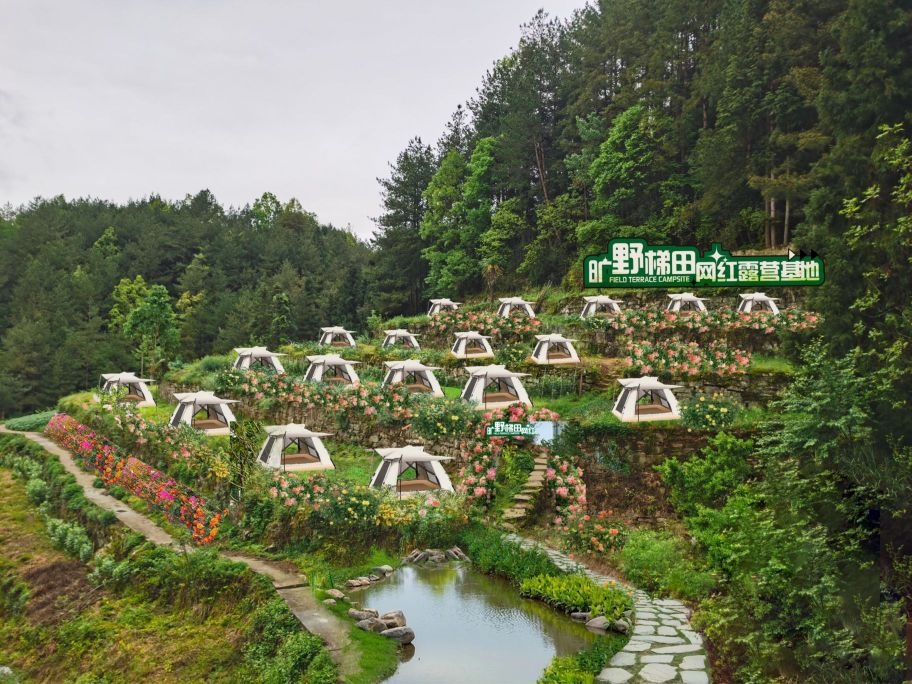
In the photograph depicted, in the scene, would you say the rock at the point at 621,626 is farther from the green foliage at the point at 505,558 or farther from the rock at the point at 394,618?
the rock at the point at 394,618

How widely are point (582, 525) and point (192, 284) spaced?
5706 centimetres

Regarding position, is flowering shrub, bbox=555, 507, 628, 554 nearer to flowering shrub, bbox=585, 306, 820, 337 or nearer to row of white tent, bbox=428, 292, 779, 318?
flowering shrub, bbox=585, 306, 820, 337

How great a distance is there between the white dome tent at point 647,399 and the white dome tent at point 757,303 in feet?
35.0

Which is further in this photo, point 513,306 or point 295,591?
point 513,306

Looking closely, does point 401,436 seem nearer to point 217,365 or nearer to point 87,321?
point 217,365

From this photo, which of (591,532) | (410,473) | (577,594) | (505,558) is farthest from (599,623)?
(410,473)

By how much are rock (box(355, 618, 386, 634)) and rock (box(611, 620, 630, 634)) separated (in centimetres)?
321

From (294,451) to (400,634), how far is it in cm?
959

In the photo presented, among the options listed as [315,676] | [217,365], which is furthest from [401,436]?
[217,365]

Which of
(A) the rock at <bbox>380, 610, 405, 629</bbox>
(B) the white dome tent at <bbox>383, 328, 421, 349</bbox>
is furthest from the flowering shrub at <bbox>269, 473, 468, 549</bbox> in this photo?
(B) the white dome tent at <bbox>383, 328, 421, 349</bbox>

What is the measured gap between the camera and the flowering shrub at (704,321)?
907 inches

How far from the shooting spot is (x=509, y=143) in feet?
143

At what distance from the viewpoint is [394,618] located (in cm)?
1004

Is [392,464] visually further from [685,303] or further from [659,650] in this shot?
[685,303]
